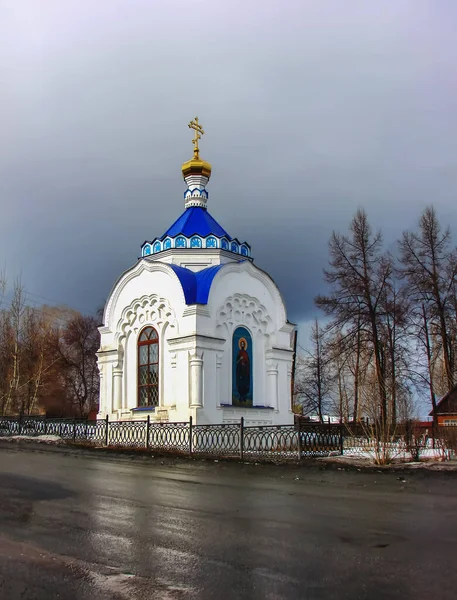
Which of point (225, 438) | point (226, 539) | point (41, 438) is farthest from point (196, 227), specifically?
point (226, 539)

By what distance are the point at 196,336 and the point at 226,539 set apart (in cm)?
1249

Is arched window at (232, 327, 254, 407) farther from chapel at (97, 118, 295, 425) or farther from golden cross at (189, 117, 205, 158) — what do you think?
golden cross at (189, 117, 205, 158)

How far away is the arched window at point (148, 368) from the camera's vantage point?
20.0 metres

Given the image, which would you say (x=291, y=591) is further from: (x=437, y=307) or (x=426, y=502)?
(x=437, y=307)

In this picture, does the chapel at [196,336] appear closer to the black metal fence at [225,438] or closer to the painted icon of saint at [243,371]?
the painted icon of saint at [243,371]

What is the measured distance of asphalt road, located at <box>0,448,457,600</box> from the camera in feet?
14.5

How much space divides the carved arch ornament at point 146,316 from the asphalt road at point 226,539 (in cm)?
917

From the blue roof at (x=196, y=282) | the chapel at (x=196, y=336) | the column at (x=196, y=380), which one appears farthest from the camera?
the blue roof at (x=196, y=282)

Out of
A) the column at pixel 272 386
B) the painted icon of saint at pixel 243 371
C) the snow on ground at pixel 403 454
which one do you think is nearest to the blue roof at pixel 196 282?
the painted icon of saint at pixel 243 371

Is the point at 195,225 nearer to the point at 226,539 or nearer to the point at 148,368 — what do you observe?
the point at 148,368

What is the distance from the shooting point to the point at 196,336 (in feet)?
60.1

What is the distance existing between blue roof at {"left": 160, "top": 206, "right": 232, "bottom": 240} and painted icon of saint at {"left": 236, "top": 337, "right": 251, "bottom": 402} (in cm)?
423

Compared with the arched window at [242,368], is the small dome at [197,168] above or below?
above

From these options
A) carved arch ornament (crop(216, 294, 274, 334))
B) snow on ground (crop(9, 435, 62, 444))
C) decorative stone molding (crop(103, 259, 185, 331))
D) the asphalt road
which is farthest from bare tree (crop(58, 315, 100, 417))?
the asphalt road
